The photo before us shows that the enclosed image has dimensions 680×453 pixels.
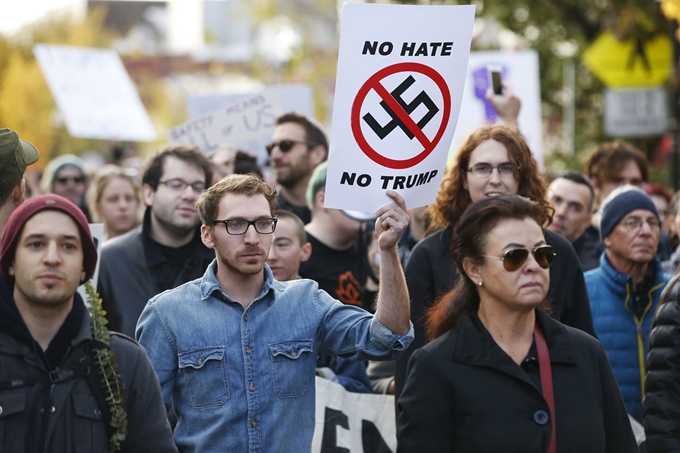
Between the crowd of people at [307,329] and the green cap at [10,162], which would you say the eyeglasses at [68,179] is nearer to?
the crowd of people at [307,329]

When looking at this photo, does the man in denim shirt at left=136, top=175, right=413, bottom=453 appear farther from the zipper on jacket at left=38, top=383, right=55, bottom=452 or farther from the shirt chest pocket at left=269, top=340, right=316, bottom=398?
the zipper on jacket at left=38, top=383, right=55, bottom=452

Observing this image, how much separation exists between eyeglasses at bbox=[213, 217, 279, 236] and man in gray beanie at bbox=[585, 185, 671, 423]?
102 inches

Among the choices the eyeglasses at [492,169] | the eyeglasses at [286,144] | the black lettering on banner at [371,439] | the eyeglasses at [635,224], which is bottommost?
the black lettering on banner at [371,439]

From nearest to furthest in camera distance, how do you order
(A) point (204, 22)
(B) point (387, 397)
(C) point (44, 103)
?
(B) point (387, 397) < (C) point (44, 103) < (A) point (204, 22)

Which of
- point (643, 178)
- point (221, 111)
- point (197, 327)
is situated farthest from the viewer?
point (221, 111)

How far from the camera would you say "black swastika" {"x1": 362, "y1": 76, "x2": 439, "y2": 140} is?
511 cm

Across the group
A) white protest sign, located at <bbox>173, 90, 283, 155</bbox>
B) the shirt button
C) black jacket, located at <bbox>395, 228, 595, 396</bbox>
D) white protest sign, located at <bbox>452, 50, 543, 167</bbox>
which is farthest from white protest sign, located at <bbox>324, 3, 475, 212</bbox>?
white protest sign, located at <bbox>452, 50, 543, 167</bbox>

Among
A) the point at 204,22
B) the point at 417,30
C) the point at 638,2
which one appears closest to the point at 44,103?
the point at 638,2

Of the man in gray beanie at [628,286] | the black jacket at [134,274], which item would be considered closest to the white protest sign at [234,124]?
the black jacket at [134,274]

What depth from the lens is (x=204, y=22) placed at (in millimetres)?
149500

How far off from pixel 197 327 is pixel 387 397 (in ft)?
5.91

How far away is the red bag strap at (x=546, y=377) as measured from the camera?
4.48m

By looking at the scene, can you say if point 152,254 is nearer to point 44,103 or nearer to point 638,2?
point 638,2

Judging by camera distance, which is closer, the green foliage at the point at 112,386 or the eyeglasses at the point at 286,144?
the green foliage at the point at 112,386
